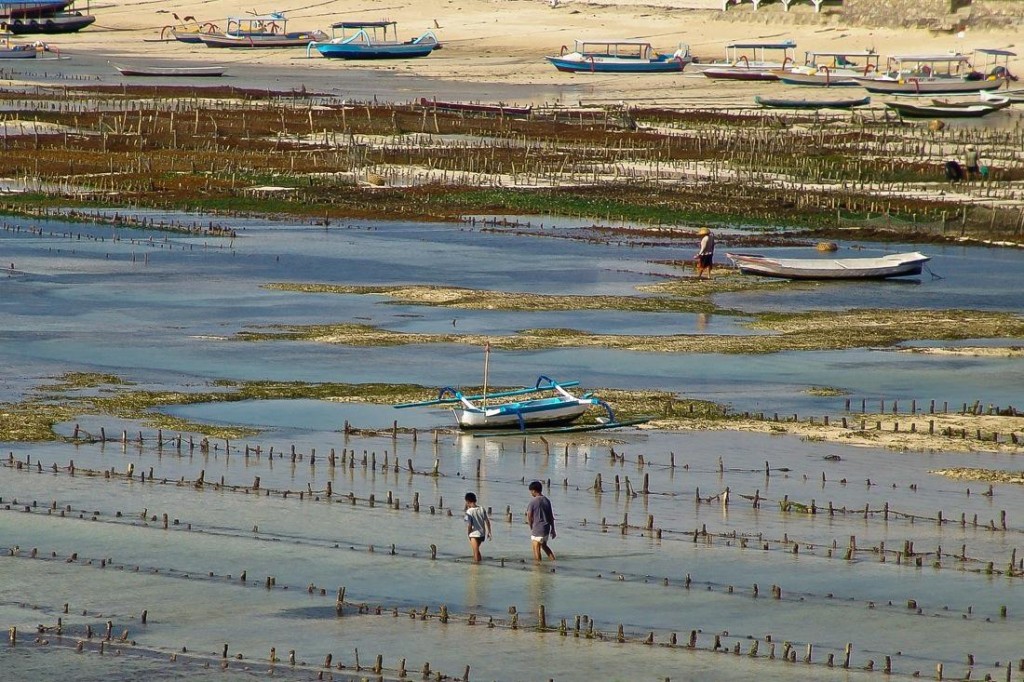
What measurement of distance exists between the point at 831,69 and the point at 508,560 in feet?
284

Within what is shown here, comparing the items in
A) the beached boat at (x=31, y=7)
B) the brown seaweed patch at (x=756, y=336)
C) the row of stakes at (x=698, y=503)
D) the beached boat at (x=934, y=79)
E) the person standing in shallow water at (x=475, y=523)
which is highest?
the beached boat at (x=31, y=7)

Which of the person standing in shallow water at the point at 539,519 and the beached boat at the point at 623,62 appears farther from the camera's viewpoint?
the beached boat at the point at 623,62

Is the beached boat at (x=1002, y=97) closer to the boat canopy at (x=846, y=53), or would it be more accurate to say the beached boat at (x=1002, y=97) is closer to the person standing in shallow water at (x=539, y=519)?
the boat canopy at (x=846, y=53)

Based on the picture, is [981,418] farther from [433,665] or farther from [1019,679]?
[433,665]

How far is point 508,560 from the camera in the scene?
69.1 ft

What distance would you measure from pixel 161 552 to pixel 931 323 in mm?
22855

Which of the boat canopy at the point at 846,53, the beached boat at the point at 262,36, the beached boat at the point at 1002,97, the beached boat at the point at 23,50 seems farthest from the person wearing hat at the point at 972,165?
the beached boat at the point at 23,50

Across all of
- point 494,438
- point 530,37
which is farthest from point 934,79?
point 494,438

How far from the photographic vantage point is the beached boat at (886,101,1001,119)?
8538cm

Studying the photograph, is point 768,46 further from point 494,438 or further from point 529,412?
point 494,438

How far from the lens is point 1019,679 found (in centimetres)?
1697

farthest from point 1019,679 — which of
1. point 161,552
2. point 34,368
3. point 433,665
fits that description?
point 34,368

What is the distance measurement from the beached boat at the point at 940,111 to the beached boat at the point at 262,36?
59054 mm

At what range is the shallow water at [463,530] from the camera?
17953 millimetres
